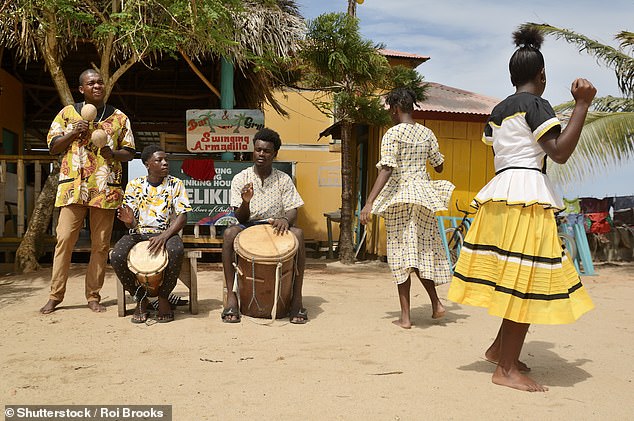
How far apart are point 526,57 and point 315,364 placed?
194cm

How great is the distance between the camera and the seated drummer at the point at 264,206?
434 centimetres

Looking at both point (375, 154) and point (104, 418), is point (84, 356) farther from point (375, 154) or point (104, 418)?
point (375, 154)

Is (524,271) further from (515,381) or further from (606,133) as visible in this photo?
(606,133)

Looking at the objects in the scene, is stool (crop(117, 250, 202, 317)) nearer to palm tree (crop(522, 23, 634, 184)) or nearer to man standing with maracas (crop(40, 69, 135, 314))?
man standing with maracas (crop(40, 69, 135, 314))

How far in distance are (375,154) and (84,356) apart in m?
7.30

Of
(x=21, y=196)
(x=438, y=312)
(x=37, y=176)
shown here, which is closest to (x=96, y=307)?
(x=438, y=312)

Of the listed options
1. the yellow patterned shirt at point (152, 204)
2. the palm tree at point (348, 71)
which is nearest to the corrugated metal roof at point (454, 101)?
the palm tree at point (348, 71)

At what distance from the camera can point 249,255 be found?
4.17 metres

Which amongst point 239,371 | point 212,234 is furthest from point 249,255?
point 212,234

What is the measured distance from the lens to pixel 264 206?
4559 millimetres

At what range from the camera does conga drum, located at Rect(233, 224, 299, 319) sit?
4.18 metres

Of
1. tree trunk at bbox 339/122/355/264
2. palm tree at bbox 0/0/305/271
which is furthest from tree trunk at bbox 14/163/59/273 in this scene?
tree trunk at bbox 339/122/355/264

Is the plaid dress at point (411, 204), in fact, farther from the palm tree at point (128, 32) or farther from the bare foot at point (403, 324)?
the palm tree at point (128, 32)

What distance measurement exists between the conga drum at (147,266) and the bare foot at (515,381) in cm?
241
